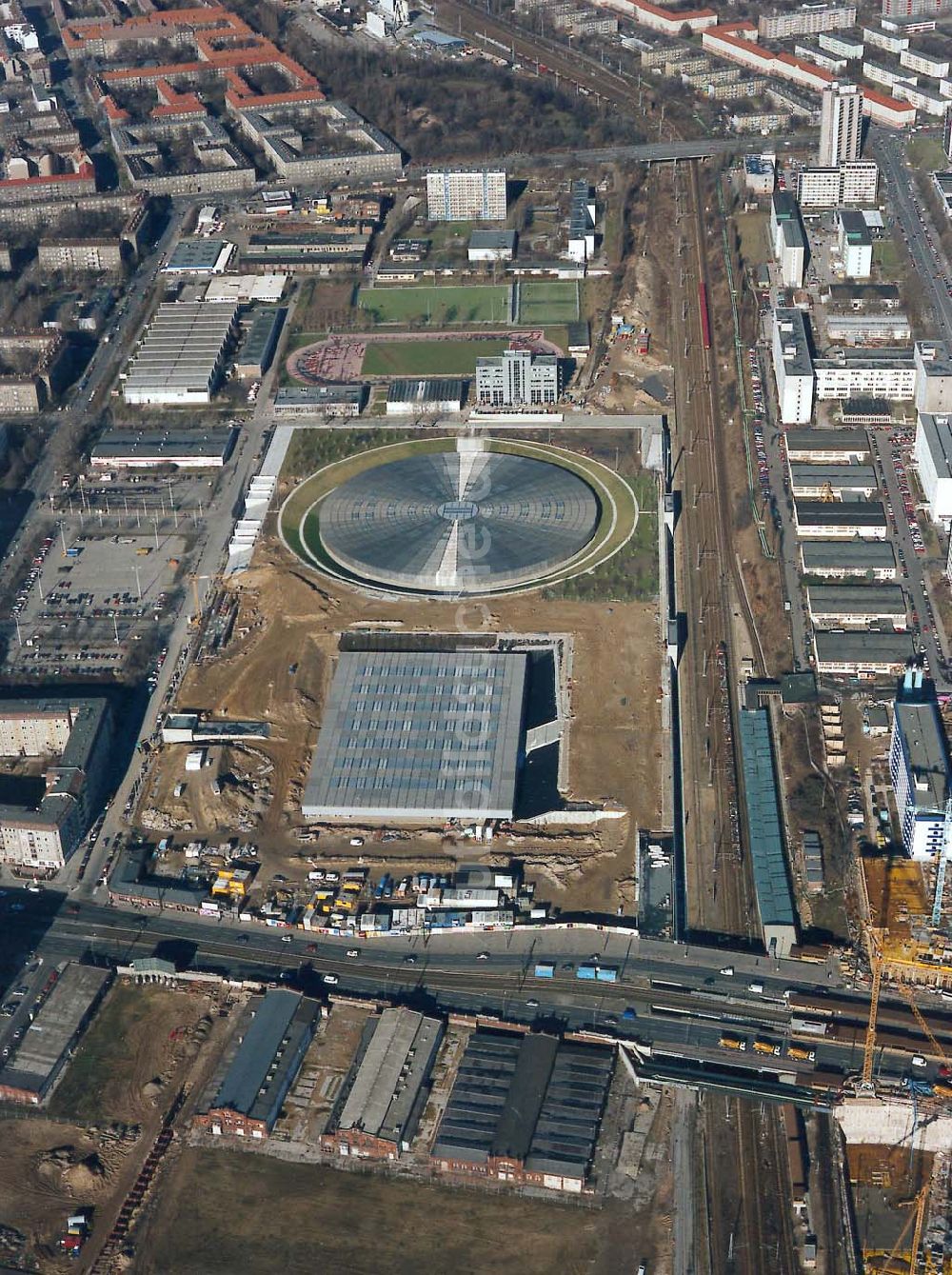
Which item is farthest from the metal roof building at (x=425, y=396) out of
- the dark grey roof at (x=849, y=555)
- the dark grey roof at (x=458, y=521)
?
the dark grey roof at (x=849, y=555)

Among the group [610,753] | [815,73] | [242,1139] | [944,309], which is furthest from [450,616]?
[815,73]

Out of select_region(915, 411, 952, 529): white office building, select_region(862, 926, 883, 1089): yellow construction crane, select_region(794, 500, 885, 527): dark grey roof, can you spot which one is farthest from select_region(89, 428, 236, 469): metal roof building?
select_region(862, 926, 883, 1089): yellow construction crane

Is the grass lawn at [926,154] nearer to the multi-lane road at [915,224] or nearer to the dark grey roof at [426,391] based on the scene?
the multi-lane road at [915,224]

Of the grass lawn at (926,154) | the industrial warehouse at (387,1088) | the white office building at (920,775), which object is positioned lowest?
the grass lawn at (926,154)

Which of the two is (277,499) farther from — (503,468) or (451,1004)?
(451,1004)

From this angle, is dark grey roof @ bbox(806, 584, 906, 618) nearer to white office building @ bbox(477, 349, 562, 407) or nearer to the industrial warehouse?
white office building @ bbox(477, 349, 562, 407)

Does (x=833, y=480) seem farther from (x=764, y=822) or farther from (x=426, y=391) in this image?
(x=764, y=822)
